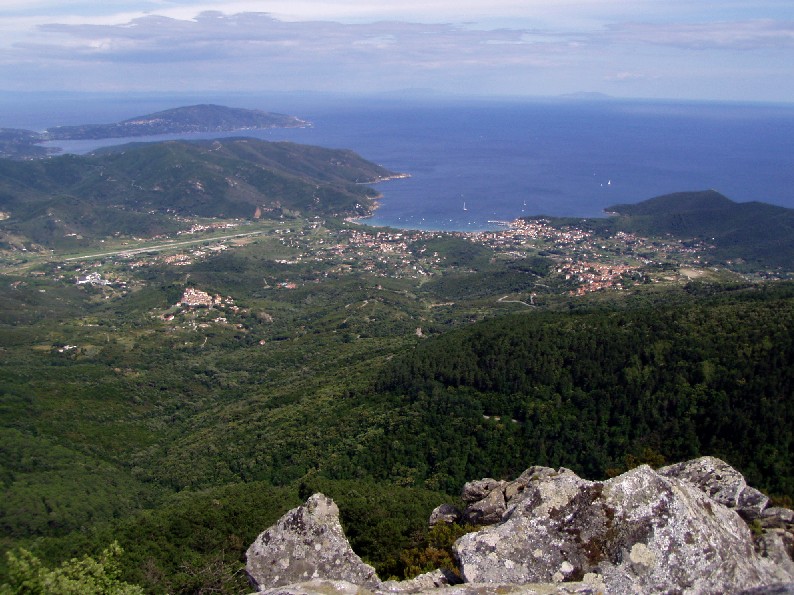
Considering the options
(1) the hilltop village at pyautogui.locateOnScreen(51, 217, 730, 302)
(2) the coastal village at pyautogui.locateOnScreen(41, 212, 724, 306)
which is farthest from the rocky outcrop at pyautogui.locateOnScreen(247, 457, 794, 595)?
(1) the hilltop village at pyautogui.locateOnScreen(51, 217, 730, 302)

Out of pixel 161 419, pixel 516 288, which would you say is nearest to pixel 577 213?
pixel 516 288

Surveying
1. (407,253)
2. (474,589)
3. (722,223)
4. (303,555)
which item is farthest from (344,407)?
(722,223)

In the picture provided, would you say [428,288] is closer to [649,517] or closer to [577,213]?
[577,213]

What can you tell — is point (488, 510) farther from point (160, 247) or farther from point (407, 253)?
point (160, 247)

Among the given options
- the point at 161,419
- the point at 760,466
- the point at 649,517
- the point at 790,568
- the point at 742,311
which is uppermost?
the point at 649,517

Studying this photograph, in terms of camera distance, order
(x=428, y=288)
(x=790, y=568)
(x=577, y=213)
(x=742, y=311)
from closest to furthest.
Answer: (x=790, y=568) → (x=742, y=311) → (x=428, y=288) → (x=577, y=213)

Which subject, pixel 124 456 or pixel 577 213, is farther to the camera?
pixel 577 213
